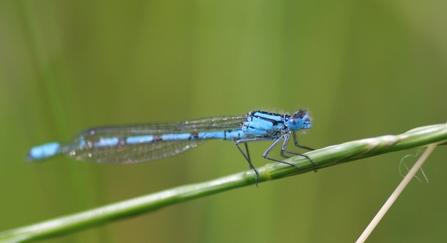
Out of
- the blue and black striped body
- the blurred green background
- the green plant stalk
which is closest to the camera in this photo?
the green plant stalk

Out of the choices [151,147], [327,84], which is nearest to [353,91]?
[327,84]

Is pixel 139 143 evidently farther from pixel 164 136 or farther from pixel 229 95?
pixel 229 95

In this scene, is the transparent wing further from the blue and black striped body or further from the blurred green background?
the blurred green background

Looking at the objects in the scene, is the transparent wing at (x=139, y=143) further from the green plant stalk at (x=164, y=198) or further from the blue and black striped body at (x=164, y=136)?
the green plant stalk at (x=164, y=198)

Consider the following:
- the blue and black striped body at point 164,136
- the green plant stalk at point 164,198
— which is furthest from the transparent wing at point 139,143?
the green plant stalk at point 164,198

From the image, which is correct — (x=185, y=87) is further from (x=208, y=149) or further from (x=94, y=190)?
(x=94, y=190)

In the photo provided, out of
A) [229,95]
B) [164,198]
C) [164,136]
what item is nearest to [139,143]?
[164,136]

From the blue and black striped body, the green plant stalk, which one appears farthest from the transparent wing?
the green plant stalk
